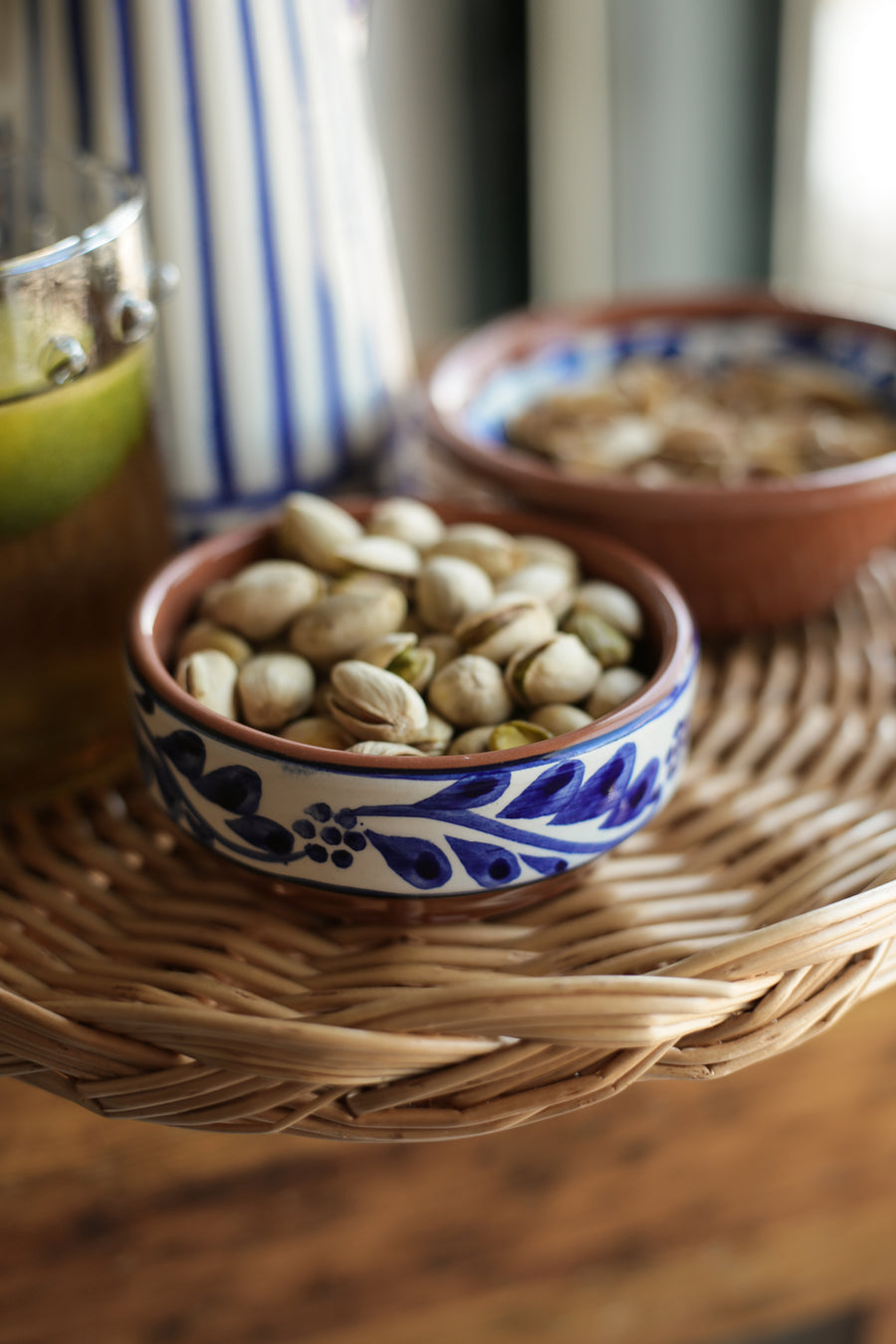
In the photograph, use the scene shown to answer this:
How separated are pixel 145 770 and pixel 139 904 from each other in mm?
53

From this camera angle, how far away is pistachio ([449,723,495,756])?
0.35 meters

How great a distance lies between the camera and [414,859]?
1.08ft

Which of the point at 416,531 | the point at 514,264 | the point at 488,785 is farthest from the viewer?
the point at 514,264

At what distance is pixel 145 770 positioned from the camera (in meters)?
0.37

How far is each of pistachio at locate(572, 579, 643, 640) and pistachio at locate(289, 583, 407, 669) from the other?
63mm

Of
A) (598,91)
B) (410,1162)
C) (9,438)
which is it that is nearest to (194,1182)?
(410,1162)

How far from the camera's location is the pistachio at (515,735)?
1.15 feet

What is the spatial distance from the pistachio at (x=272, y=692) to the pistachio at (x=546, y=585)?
78 mm

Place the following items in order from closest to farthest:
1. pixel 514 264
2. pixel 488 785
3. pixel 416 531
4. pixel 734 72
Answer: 1. pixel 488 785
2. pixel 416 531
3. pixel 734 72
4. pixel 514 264

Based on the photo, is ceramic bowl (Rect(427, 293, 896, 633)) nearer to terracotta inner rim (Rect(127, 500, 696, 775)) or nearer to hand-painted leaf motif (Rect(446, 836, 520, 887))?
terracotta inner rim (Rect(127, 500, 696, 775))

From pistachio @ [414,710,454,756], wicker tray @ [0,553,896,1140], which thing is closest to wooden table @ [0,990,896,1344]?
wicker tray @ [0,553,896,1140]

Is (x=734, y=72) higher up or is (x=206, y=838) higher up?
(x=734, y=72)

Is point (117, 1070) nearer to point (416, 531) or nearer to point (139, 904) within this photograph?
point (139, 904)

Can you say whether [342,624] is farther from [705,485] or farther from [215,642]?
[705,485]
